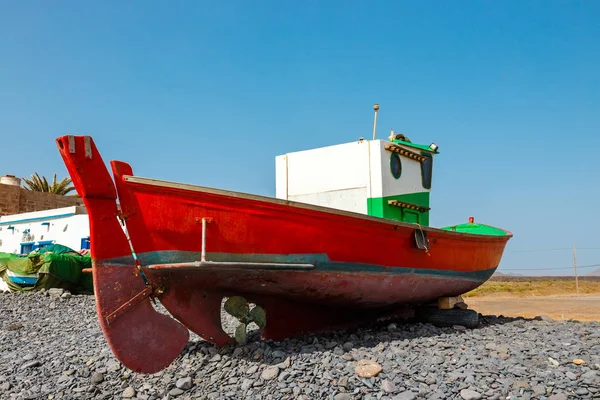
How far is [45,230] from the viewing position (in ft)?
64.4

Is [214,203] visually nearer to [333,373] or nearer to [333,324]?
[333,373]

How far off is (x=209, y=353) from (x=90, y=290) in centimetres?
1027

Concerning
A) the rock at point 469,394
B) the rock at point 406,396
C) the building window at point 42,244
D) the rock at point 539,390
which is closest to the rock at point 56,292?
the building window at point 42,244

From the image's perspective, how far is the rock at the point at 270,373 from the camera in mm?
4461

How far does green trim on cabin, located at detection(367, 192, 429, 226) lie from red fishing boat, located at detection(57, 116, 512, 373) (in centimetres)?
73

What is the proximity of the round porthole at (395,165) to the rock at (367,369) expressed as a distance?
3225 mm

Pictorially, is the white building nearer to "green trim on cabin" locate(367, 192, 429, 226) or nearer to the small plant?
"green trim on cabin" locate(367, 192, 429, 226)

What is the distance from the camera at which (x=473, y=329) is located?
6.64m

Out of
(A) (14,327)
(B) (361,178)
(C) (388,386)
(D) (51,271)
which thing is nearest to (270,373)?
(C) (388,386)

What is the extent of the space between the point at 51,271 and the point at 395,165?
10502 mm

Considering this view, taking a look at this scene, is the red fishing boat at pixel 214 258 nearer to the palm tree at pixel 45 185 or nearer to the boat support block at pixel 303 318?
the boat support block at pixel 303 318

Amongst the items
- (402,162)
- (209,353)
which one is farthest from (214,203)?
(402,162)

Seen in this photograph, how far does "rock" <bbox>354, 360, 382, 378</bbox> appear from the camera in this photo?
4407 mm

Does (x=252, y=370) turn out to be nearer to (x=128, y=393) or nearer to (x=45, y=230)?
(x=128, y=393)
